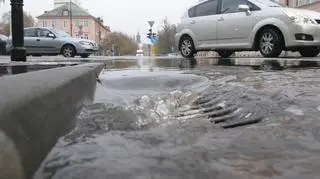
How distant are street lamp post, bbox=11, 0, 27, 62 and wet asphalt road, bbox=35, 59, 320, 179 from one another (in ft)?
13.6

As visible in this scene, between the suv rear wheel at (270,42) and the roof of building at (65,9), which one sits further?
the roof of building at (65,9)

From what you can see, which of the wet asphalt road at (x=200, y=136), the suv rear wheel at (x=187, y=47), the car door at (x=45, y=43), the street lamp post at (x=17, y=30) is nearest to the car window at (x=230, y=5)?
the suv rear wheel at (x=187, y=47)

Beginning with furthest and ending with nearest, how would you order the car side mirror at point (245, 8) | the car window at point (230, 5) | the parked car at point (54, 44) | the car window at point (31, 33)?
the car window at point (31, 33), the parked car at point (54, 44), the car window at point (230, 5), the car side mirror at point (245, 8)

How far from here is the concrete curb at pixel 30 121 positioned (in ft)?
6.64

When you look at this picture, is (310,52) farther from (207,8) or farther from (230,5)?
(207,8)

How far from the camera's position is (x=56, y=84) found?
136 inches

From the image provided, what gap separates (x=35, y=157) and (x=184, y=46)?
12.0 meters

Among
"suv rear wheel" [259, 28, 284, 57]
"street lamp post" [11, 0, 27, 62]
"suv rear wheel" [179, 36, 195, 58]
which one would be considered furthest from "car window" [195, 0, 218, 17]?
"street lamp post" [11, 0, 27, 62]

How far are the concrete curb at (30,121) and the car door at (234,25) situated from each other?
832 centimetres

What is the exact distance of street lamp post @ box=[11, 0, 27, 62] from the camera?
28.7ft


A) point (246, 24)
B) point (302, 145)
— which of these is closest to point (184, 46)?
point (246, 24)

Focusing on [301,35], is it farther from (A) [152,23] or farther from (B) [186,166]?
(A) [152,23]

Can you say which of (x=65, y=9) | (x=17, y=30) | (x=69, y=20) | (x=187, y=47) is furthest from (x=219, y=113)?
(x=69, y=20)

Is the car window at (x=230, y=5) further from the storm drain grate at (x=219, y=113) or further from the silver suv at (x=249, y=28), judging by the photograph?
the storm drain grate at (x=219, y=113)
